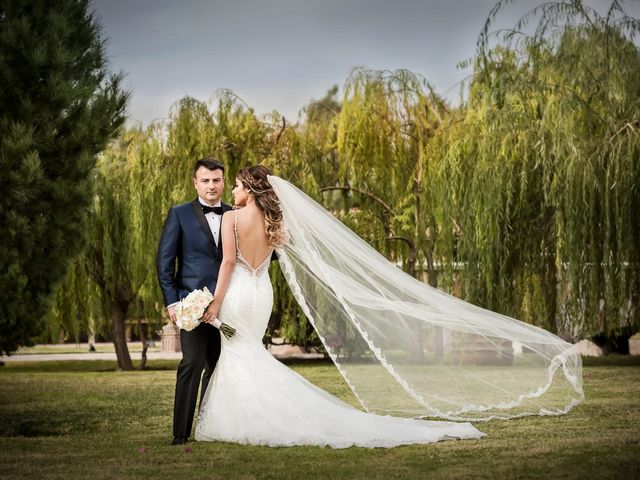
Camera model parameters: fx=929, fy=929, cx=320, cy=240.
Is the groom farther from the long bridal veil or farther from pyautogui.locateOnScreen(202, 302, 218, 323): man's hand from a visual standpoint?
the long bridal veil

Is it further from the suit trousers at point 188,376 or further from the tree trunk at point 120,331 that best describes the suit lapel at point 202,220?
the tree trunk at point 120,331

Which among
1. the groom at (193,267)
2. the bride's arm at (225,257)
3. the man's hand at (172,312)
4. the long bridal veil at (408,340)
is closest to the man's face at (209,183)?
the groom at (193,267)

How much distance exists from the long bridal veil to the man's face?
0.49 meters

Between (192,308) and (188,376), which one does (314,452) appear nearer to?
(188,376)

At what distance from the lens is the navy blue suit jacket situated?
684 cm

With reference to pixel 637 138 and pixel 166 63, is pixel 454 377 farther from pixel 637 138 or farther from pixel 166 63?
pixel 166 63

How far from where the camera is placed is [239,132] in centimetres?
1664

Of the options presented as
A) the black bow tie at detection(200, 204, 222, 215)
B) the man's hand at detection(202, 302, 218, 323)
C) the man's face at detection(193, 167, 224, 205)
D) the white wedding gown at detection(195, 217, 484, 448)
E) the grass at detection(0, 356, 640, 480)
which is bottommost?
the grass at detection(0, 356, 640, 480)

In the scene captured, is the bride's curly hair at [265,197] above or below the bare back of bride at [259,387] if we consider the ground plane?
above

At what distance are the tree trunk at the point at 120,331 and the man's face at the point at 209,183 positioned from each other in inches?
494

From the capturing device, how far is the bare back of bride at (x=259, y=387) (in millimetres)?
6367

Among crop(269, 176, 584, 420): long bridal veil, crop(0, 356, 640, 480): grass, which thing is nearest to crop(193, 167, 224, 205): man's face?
crop(269, 176, 584, 420): long bridal veil

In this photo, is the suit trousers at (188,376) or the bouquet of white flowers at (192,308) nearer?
the bouquet of white flowers at (192,308)

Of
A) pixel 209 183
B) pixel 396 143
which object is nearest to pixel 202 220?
pixel 209 183
